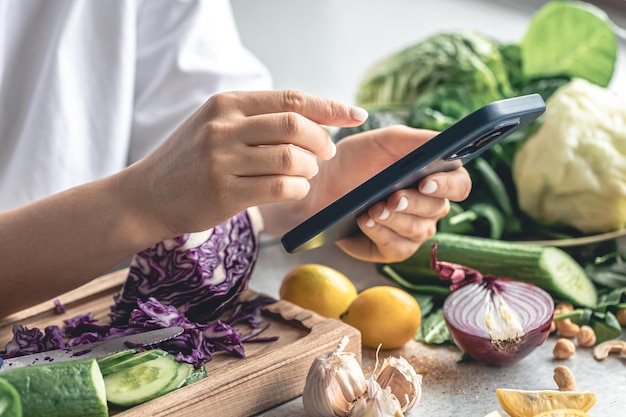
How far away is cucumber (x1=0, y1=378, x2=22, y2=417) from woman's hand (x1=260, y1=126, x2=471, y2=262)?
21.5 inches

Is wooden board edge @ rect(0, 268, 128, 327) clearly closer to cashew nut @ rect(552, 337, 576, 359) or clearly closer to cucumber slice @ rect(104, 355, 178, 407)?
cucumber slice @ rect(104, 355, 178, 407)

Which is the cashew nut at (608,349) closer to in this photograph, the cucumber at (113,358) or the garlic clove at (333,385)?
the garlic clove at (333,385)

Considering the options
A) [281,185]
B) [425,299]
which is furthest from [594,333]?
[281,185]

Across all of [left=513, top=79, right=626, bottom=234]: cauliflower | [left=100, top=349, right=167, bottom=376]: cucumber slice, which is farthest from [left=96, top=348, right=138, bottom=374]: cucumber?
[left=513, top=79, right=626, bottom=234]: cauliflower

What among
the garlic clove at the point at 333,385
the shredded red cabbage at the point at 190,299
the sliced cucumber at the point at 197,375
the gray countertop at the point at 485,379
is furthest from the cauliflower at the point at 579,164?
the sliced cucumber at the point at 197,375

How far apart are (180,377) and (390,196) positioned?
1.27ft

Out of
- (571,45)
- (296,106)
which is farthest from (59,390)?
(571,45)

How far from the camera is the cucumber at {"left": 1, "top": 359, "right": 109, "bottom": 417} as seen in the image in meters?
0.89

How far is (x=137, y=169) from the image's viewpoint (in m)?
1.07

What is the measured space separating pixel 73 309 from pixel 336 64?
1710 mm

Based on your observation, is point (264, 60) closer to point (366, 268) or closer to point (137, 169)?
point (366, 268)

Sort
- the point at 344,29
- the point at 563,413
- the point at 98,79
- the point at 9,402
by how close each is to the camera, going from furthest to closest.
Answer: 1. the point at 344,29
2. the point at 98,79
3. the point at 563,413
4. the point at 9,402

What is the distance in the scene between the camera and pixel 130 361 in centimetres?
98

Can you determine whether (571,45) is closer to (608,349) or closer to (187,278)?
(608,349)
